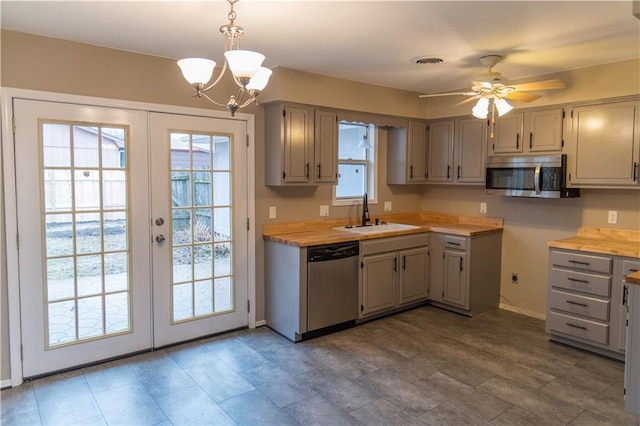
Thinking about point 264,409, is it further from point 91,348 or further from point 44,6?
point 44,6

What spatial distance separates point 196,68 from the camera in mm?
2047

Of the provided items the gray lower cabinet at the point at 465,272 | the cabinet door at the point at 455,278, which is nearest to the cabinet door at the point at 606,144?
the gray lower cabinet at the point at 465,272

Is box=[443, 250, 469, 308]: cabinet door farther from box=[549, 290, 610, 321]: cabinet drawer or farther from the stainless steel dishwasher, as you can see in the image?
the stainless steel dishwasher

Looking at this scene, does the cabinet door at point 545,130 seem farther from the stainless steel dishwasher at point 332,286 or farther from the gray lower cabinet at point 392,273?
the stainless steel dishwasher at point 332,286

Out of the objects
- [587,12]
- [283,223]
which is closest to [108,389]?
[283,223]

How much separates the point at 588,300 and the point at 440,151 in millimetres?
2190

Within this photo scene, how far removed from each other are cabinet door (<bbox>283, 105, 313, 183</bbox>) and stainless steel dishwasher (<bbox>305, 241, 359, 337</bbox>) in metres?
0.72

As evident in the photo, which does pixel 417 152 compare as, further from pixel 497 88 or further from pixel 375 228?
pixel 497 88

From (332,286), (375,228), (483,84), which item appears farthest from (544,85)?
(332,286)

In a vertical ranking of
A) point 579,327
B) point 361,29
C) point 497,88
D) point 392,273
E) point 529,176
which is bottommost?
point 579,327

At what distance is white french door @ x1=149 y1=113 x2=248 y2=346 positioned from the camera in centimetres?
354

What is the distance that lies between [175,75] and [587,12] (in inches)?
116

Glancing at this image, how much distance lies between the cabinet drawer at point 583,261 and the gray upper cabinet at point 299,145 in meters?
2.11

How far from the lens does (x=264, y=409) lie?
106 inches
